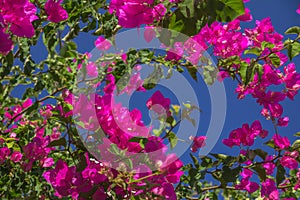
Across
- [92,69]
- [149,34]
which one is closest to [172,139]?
[149,34]

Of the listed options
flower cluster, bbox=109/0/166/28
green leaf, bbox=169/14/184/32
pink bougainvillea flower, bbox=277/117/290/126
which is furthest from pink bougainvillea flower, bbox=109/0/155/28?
pink bougainvillea flower, bbox=277/117/290/126

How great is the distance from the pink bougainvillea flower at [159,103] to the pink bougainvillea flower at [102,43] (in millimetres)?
664

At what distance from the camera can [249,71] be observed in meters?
1.78

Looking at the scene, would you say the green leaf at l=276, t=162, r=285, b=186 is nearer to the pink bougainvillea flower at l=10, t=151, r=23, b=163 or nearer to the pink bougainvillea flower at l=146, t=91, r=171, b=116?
the pink bougainvillea flower at l=146, t=91, r=171, b=116

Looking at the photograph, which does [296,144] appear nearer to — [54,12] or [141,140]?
[141,140]

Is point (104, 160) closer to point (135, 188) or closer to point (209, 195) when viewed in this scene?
point (135, 188)

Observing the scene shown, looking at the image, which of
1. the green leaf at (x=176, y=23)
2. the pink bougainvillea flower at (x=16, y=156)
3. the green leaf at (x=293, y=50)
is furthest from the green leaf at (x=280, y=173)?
the pink bougainvillea flower at (x=16, y=156)

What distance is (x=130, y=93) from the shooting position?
2049mm

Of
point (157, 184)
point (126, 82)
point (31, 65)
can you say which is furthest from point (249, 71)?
point (31, 65)

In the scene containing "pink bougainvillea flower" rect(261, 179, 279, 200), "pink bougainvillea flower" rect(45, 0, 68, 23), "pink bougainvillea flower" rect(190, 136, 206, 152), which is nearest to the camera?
"pink bougainvillea flower" rect(45, 0, 68, 23)

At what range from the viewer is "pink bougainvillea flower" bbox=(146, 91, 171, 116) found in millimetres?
1525

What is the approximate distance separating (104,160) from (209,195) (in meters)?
1.22

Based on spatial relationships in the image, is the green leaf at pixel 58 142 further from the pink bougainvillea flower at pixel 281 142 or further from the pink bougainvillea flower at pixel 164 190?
the pink bougainvillea flower at pixel 281 142

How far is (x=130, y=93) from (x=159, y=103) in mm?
538
